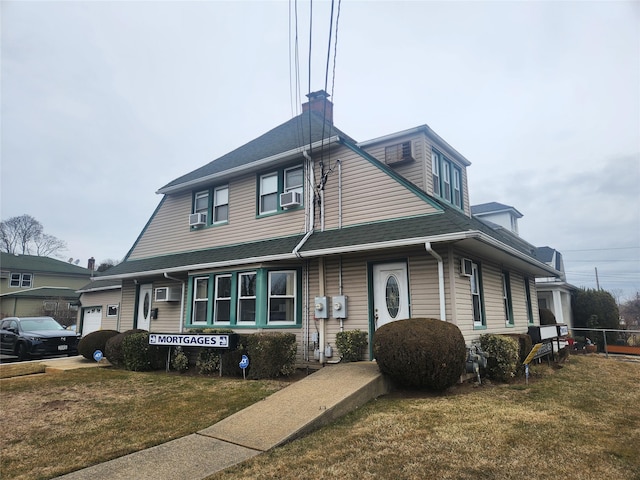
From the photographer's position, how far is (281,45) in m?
8.91

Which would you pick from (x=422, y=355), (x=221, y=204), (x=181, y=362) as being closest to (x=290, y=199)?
(x=221, y=204)

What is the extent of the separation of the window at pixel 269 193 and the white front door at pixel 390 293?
411 cm

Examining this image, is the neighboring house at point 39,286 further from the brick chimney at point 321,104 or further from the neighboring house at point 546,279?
the neighboring house at point 546,279

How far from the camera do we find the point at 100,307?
2219cm

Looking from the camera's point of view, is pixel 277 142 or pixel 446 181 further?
pixel 277 142

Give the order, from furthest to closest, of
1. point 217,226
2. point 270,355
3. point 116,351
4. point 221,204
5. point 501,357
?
point 221,204, point 217,226, point 116,351, point 270,355, point 501,357

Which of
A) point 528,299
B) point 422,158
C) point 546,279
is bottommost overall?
point 528,299

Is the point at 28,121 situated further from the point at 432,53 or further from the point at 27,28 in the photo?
the point at 432,53

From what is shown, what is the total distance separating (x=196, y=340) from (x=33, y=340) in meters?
9.05

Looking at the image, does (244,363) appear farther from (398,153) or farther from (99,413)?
(398,153)

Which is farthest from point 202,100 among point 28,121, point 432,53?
point 432,53

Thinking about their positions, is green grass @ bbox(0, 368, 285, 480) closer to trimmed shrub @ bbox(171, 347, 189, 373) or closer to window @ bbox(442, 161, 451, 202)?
trimmed shrub @ bbox(171, 347, 189, 373)

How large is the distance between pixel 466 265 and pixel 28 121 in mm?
17786

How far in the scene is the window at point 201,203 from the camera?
45.9 feet
